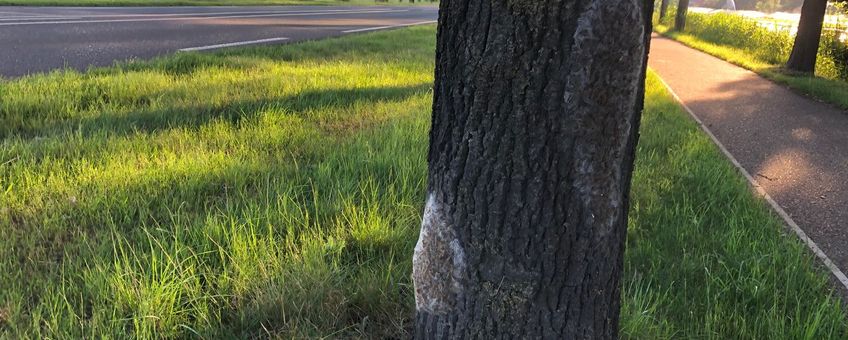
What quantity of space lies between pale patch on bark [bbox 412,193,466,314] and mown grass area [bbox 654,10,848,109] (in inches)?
297

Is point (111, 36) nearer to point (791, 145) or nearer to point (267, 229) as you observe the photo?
point (267, 229)

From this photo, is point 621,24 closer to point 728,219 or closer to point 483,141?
point 483,141

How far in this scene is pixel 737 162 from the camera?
14.8ft

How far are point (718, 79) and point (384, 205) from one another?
8347 mm

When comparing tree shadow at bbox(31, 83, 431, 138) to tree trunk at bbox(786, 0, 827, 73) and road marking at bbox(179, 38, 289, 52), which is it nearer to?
road marking at bbox(179, 38, 289, 52)

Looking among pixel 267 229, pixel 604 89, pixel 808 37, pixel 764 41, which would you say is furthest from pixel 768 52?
pixel 604 89

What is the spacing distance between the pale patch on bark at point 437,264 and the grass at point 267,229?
0.35 metres

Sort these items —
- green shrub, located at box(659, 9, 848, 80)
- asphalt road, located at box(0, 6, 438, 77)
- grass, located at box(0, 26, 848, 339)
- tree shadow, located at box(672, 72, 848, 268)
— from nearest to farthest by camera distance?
grass, located at box(0, 26, 848, 339) → tree shadow, located at box(672, 72, 848, 268) → asphalt road, located at box(0, 6, 438, 77) → green shrub, located at box(659, 9, 848, 80)

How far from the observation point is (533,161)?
132 cm

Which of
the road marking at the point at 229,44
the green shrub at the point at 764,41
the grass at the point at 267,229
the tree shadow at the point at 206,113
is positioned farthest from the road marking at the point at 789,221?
the green shrub at the point at 764,41

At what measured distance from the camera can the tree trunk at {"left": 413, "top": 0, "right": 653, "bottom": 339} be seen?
1251 mm

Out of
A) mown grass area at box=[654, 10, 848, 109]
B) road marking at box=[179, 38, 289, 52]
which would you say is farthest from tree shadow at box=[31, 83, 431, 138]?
mown grass area at box=[654, 10, 848, 109]

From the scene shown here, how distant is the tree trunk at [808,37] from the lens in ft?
31.6

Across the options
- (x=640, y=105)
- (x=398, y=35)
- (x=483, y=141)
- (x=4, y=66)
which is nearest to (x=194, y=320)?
(x=483, y=141)
